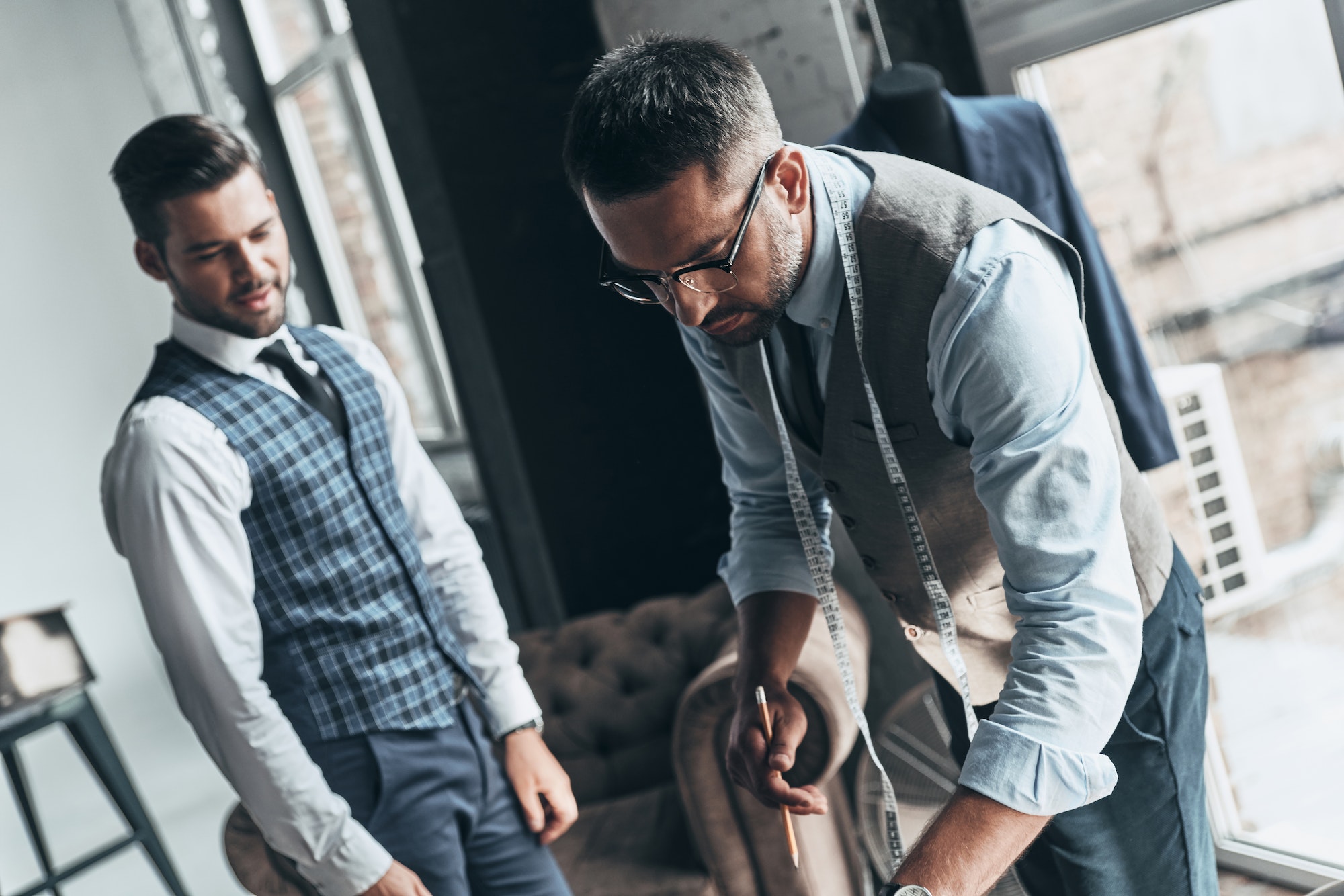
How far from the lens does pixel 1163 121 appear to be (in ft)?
6.27

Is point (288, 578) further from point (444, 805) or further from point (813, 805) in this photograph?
point (813, 805)

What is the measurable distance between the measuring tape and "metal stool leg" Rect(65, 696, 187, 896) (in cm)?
251

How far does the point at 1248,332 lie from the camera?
194 cm

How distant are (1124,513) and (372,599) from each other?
101 centimetres

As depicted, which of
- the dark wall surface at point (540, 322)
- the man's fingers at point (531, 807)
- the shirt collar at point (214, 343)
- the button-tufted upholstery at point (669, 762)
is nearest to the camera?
the shirt collar at point (214, 343)

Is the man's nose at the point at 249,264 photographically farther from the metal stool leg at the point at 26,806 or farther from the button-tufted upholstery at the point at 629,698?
the metal stool leg at the point at 26,806

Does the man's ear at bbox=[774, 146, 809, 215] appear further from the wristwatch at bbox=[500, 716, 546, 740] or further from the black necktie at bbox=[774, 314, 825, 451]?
the wristwatch at bbox=[500, 716, 546, 740]

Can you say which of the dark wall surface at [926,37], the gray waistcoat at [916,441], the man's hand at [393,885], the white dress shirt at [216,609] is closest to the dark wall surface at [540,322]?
the dark wall surface at [926,37]

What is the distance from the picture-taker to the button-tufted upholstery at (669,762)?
6.32ft

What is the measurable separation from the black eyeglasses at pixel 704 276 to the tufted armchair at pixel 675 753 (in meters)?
1.02

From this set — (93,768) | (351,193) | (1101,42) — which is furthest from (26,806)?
(1101,42)

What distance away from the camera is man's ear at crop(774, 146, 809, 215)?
991mm

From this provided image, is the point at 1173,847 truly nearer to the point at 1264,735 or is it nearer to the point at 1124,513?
the point at 1124,513

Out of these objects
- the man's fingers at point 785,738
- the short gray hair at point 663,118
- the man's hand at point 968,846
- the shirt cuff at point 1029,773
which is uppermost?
the short gray hair at point 663,118
